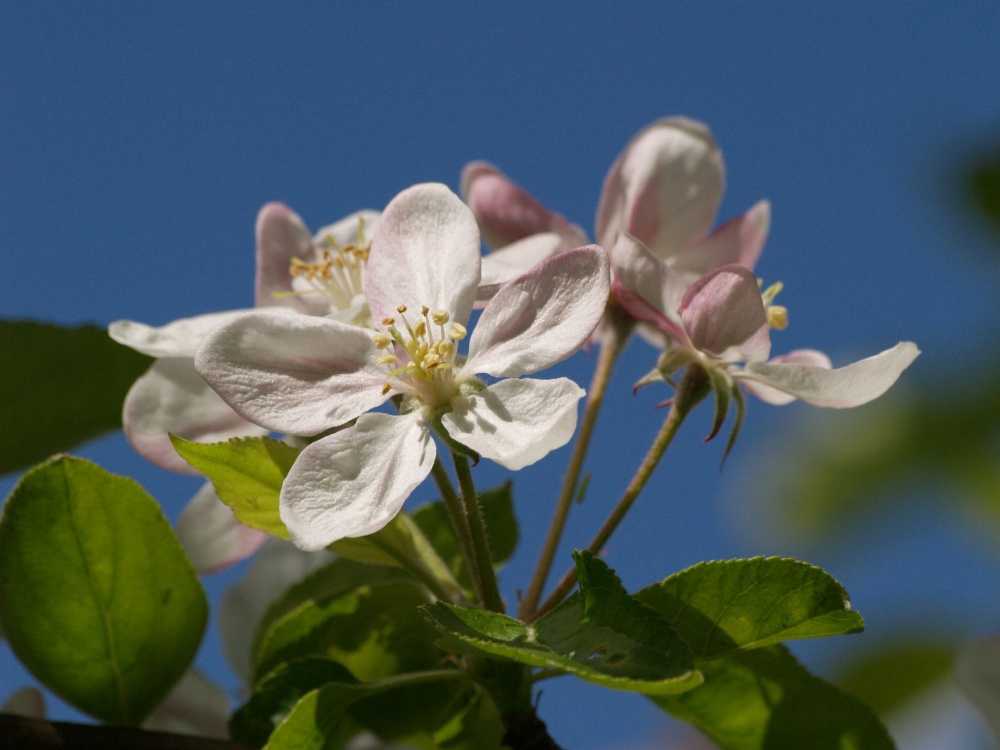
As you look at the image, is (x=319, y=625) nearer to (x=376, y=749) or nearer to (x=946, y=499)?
(x=376, y=749)

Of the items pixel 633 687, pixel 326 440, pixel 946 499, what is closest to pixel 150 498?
pixel 326 440

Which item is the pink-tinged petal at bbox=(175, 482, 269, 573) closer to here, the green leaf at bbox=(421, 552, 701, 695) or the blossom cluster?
the blossom cluster

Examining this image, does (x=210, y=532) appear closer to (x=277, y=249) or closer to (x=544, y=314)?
(x=277, y=249)

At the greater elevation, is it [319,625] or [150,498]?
[150,498]

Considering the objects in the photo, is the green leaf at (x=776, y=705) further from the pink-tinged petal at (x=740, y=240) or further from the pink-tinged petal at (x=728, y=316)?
the pink-tinged petal at (x=740, y=240)

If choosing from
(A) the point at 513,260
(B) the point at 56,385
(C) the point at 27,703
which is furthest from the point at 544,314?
(C) the point at 27,703

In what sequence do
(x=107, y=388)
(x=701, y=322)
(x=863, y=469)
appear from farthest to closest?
(x=863, y=469) → (x=107, y=388) → (x=701, y=322)
